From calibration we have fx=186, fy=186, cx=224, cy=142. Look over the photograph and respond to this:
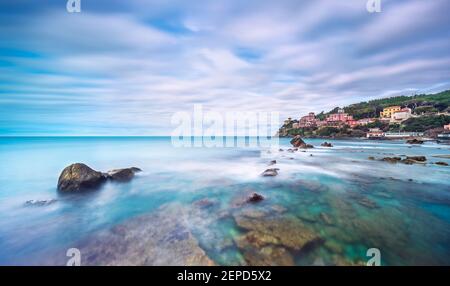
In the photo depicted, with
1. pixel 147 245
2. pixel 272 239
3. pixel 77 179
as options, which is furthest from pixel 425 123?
pixel 77 179

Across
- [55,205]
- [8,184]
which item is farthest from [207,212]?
[8,184]

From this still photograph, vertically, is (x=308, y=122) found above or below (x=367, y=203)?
above

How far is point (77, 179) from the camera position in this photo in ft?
31.4

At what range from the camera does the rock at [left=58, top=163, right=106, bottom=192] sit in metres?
9.55

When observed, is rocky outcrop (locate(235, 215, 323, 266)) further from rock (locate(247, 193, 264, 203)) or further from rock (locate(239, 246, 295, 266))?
rock (locate(247, 193, 264, 203))

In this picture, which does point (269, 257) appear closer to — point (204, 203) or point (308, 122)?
point (204, 203)

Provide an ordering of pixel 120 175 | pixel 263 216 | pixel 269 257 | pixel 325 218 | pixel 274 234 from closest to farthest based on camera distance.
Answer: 1. pixel 269 257
2. pixel 274 234
3. pixel 325 218
4. pixel 263 216
5. pixel 120 175

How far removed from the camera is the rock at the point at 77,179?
9.55 metres

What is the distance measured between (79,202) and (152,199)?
10.1ft

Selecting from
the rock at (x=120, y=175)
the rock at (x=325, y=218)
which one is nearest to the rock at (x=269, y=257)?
the rock at (x=325, y=218)

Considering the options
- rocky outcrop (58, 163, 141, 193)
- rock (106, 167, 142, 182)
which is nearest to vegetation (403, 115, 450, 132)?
rock (106, 167, 142, 182)

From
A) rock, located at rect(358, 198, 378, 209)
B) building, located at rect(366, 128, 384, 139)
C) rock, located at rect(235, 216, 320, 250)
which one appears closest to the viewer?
rock, located at rect(235, 216, 320, 250)
